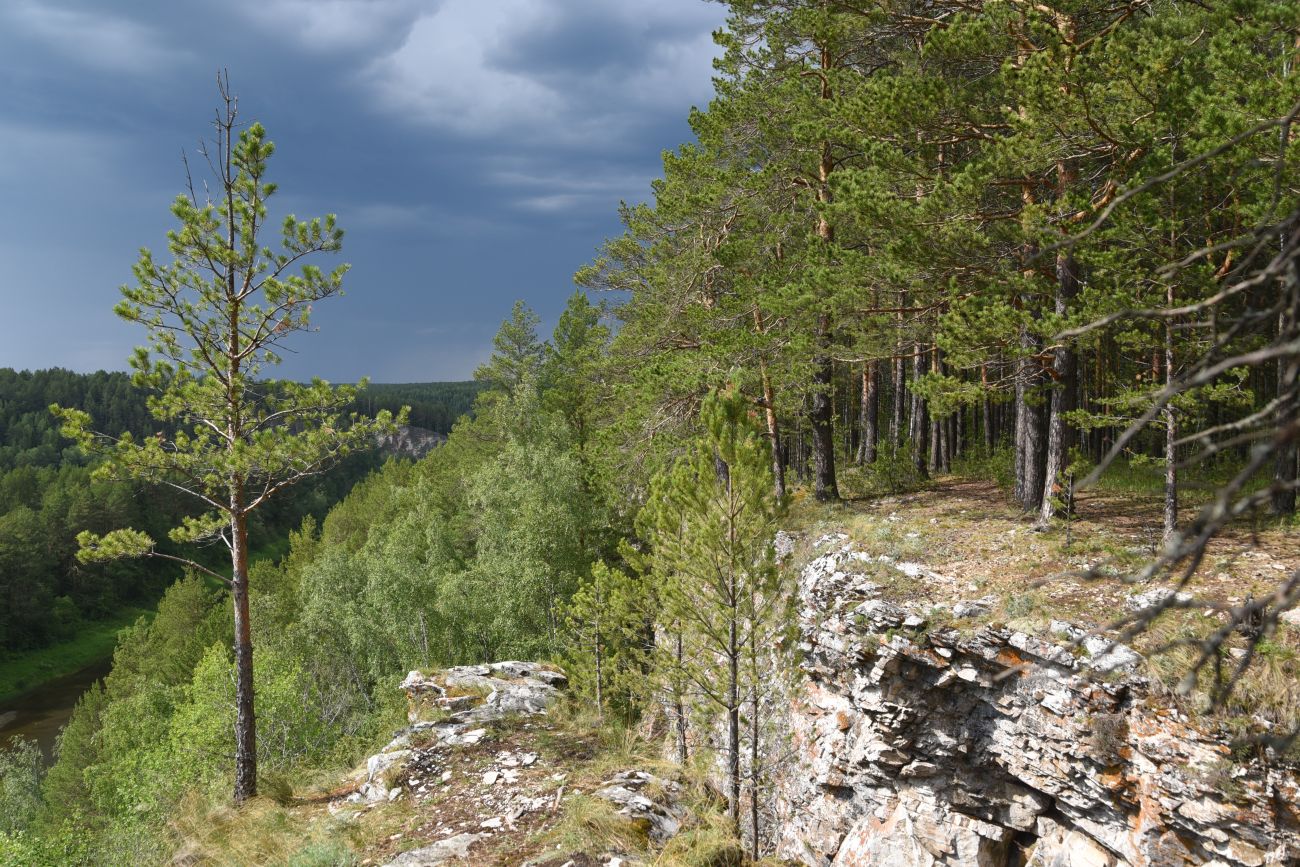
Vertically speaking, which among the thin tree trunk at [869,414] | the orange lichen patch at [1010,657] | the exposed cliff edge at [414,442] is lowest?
the exposed cliff edge at [414,442]

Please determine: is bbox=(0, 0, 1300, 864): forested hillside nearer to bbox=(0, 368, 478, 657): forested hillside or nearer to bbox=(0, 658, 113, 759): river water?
bbox=(0, 368, 478, 657): forested hillside

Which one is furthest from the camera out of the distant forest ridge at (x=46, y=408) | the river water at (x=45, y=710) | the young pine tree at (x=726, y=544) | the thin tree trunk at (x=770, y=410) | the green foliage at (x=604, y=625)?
the distant forest ridge at (x=46, y=408)

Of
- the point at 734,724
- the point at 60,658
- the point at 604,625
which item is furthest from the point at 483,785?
the point at 60,658

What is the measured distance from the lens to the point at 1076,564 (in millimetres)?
9375

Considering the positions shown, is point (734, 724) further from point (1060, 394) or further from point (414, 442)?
point (414, 442)

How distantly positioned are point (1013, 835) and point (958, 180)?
903cm

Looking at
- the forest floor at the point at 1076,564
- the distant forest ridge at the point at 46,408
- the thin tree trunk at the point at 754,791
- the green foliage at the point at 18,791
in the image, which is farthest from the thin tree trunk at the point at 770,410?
the distant forest ridge at the point at 46,408

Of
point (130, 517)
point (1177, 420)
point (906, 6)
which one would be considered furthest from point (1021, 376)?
point (130, 517)

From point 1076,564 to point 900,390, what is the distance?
1087 cm

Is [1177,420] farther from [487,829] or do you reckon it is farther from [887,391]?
[887,391]

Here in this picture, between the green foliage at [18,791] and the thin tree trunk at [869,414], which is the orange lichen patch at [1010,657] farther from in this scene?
the green foliage at [18,791]

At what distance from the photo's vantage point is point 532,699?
42.9 feet

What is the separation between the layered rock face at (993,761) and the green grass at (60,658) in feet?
194

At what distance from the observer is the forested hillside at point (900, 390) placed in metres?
7.73
